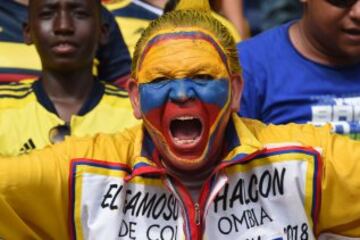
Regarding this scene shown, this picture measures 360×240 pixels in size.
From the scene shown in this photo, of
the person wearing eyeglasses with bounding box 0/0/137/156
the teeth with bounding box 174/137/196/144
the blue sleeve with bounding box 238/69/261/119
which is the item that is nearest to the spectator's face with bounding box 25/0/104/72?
the person wearing eyeglasses with bounding box 0/0/137/156

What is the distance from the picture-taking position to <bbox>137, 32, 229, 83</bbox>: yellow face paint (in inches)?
82.3

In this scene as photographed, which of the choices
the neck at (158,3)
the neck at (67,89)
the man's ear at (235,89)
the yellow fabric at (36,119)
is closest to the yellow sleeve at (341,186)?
the man's ear at (235,89)

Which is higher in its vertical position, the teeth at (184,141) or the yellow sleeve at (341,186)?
the teeth at (184,141)

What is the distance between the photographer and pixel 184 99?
6.78 ft

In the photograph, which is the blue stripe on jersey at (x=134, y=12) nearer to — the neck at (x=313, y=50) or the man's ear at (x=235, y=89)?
the neck at (x=313, y=50)

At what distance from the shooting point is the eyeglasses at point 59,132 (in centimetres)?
270

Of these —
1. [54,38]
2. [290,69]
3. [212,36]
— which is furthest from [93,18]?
[212,36]

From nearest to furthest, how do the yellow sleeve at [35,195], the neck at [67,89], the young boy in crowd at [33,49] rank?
the yellow sleeve at [35,195] → the neck at [67,89] → the young boy in crowd at [33,49]

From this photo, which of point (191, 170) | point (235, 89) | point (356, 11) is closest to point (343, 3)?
point (356, 11)

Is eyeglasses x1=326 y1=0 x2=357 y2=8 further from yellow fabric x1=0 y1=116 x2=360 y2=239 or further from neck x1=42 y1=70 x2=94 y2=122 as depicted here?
neck x1=42 y1=70 x2=94 y2=122

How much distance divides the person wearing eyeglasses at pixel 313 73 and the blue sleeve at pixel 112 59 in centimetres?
65

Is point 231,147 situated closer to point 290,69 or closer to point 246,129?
point 246,129

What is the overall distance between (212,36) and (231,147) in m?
0.26

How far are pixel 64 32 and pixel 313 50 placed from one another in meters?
0.75
